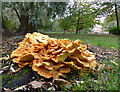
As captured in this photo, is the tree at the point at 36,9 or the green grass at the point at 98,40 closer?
the green grass at the point at 98,40

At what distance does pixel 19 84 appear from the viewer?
3.80 feet

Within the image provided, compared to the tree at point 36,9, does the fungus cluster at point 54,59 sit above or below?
below

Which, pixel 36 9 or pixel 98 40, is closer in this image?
pixel 98 40

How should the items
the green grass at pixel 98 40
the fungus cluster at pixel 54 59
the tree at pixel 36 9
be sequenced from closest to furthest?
the fungus cluster at pixel 54 59, the green grass at pixel 98 40, the tree at pixel 36 9

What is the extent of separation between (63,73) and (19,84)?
45 centimetres

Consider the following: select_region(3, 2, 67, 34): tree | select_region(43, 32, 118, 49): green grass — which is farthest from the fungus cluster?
select_region(3, 2, 67, 34): tree

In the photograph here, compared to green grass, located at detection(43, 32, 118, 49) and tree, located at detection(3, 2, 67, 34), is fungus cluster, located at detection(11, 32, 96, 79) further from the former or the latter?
tree, located at detection(3, 2, 67, 34)

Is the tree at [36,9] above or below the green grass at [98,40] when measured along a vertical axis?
above

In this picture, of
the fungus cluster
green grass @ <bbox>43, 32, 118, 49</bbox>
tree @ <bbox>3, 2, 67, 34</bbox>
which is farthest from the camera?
tree @ <bbox>3, 2, 67, 34</bbox>

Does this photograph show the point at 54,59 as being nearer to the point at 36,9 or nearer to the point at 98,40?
the point at 98,40

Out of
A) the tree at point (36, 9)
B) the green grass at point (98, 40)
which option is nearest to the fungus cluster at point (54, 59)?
the green grass at point (98, 40)

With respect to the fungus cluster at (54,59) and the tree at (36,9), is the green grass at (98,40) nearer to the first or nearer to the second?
the tree at (36,9)

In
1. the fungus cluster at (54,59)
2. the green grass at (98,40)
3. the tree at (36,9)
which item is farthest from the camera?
the tree at (36,9)

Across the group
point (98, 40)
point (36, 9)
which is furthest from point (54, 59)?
point (36, 9)
